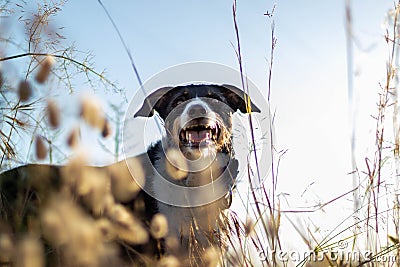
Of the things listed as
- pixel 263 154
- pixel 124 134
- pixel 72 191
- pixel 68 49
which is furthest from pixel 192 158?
pixel 72 191

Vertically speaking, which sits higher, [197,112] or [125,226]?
[197,112]

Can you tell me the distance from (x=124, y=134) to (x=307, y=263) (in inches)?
40.0

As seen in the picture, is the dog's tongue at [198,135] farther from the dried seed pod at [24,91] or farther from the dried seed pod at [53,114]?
the dried seed pod at [53,114]

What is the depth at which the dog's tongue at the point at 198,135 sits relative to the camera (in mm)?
5262

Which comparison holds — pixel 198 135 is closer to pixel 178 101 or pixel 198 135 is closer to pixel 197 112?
pixel 197 112

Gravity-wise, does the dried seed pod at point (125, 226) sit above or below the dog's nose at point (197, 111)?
below

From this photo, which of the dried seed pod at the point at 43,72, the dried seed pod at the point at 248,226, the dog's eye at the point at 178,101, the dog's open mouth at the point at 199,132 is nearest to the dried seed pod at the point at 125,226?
the dried seed pod at the point at 43,72

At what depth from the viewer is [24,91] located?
4.16 ft

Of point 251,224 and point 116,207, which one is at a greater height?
point 251,224

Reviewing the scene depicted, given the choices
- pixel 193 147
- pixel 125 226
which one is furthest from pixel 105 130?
pixel 193 147

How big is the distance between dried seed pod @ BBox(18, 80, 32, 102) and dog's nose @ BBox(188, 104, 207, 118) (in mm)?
3939

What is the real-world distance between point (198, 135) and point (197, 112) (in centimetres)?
26

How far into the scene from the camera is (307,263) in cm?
212

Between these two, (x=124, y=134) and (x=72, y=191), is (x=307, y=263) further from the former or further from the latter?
(x=72, y=191)
